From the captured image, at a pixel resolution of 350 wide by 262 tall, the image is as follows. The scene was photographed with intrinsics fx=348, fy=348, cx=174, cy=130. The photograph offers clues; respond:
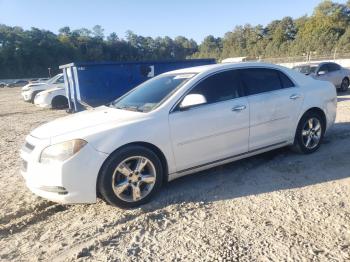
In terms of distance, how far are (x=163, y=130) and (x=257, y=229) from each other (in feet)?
4.97

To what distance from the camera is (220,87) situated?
4.65m

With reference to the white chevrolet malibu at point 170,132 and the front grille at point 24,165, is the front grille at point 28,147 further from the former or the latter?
the front grille at point 24,165

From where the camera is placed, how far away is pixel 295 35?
292 ft

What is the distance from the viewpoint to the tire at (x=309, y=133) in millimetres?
5379

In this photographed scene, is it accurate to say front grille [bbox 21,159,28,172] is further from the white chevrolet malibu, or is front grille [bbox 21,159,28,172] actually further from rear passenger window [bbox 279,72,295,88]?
rear passenger window [bbox 279,72,295,88]

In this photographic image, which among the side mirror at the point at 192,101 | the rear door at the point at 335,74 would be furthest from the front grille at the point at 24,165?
the rear door at the point at 335,74

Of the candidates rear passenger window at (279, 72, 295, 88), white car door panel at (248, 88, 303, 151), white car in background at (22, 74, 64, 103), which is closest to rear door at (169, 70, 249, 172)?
white car door panel at (248, 88, 303, 151)

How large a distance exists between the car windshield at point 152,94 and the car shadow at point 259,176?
3.67 feet

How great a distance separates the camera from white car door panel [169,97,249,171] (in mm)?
4199

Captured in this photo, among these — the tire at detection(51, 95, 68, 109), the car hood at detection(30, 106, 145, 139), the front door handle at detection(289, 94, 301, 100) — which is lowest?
the tire at detection(51, 95, 68, 109)

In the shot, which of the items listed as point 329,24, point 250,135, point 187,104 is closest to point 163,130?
point 187,104

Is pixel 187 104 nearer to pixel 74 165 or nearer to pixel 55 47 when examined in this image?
pixel 74 165

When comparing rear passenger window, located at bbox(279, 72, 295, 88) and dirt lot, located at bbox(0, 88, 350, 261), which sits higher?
rear passenger window, located at bbox(279, 72, 295, 88)

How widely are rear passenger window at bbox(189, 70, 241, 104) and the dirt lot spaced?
1103 mm
